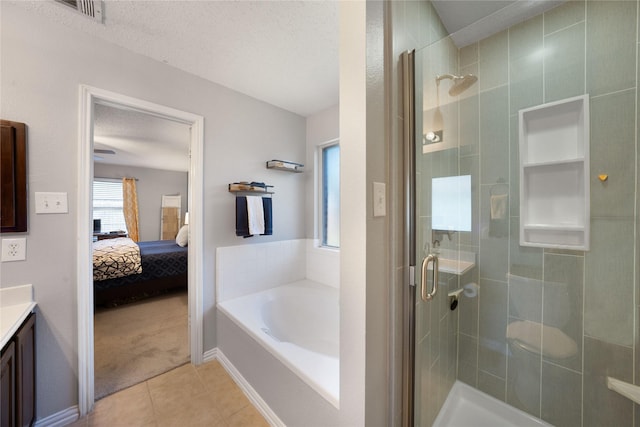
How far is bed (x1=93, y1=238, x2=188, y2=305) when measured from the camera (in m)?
3.07

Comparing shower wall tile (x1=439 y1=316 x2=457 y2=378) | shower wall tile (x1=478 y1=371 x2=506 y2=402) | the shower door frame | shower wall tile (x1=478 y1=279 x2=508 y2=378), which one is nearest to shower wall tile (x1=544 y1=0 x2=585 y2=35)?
the shower door frame

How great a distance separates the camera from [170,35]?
61.1 inches

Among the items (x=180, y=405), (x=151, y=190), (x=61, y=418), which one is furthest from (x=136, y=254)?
(x=151, y=190)

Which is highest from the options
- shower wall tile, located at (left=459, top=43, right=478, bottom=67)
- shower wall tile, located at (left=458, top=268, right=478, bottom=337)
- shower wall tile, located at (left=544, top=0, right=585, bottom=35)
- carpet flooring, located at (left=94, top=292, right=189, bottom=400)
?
shower wall tile, located at (left=544, top=0, right=585, bottom=35)

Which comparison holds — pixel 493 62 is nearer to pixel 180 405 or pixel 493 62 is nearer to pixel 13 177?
pixel 13 177

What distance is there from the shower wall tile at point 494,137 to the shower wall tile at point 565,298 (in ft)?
1.72

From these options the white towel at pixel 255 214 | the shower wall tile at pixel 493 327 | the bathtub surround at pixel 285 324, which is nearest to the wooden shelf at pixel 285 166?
the white towel at pixel 255 214

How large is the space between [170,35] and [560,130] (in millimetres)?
2351

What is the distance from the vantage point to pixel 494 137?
4.56 feet

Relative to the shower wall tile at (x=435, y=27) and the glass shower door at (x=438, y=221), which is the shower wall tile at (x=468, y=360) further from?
the shower wall tile at (x=435, y=27)

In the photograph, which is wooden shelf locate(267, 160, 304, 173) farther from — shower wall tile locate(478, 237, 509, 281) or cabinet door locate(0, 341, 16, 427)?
cabinet door locate(0, 341, 16, 427)

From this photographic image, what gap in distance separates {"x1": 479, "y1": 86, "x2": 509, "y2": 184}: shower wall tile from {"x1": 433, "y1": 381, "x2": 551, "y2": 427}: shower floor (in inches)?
52.4

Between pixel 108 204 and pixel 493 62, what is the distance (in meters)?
7.38

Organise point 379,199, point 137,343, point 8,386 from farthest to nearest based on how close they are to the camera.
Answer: point 137,343 < point 8,386 < point 379,199
